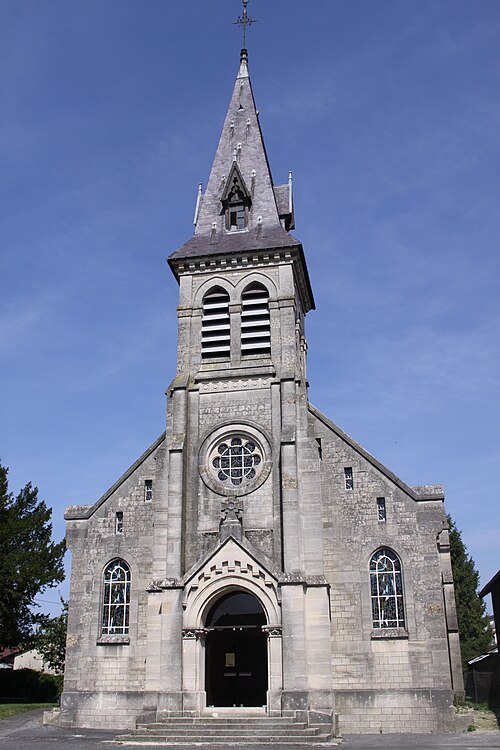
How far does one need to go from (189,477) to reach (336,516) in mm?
5357

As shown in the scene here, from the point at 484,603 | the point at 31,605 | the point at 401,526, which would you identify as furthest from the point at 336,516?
the point at 484,603

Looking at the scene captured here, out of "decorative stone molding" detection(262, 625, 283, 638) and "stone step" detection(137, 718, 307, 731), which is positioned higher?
"decorative stone molding" detection(262, 625, 283, 638)

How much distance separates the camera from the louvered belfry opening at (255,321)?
27.6 m

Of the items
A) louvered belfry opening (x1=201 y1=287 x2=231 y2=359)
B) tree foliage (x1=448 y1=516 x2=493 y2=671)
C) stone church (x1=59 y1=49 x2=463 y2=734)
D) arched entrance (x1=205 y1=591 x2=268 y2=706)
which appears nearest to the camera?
stone church (x1=59 y1=49 x2=463 y2=734)

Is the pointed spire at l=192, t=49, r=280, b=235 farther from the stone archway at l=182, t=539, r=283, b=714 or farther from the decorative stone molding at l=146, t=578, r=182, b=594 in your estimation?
the decorative stone molding at l=146, t=578, r=182, b=594

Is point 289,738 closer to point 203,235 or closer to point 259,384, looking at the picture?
point 259,384

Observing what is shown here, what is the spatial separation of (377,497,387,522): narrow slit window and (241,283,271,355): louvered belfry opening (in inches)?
265

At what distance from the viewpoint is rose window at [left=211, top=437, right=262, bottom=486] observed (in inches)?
1018

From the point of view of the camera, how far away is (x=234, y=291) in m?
28.6

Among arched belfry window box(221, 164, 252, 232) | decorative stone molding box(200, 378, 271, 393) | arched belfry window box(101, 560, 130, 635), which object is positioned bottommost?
arched belfry window box(101, 560, 130, 635)

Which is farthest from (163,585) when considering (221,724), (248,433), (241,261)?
(241,261)

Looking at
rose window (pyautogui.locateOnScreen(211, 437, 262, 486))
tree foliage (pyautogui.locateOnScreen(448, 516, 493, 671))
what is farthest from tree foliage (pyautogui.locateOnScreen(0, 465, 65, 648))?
tree foliage (pyautogui.locateOnScreen(448, 516, 493, 671))

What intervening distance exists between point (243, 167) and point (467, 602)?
115 ft

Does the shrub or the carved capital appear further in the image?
the shrub
